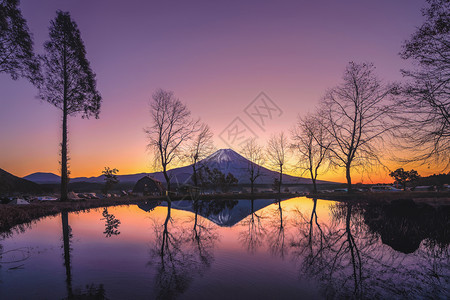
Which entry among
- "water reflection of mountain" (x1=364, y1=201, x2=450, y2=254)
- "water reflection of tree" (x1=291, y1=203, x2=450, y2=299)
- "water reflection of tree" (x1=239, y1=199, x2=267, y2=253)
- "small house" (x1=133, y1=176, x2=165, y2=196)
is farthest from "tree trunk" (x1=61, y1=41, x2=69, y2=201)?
"small house" (x1=133, y1=176, x2=165, y2=196)

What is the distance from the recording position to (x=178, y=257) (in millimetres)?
6164

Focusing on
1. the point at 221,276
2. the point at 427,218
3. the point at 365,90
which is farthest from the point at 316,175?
the point at 221,276

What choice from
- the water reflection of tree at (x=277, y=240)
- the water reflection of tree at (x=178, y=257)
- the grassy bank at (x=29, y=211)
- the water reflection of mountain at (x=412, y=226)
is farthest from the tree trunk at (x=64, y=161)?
the water reflection of mountain at (x=412, y=226)

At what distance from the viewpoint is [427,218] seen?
11.5m

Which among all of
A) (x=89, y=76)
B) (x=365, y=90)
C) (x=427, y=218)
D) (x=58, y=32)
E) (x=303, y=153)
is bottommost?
(x=427, y=218)

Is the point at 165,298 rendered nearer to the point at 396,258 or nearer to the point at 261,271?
the point at 261,271

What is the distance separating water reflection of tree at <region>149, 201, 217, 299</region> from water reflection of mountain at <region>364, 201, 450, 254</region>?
5746 millimetres

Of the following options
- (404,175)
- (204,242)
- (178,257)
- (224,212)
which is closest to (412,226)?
(204,242)

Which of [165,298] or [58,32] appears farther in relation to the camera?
[58,32]

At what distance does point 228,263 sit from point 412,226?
8784mm

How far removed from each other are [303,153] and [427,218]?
25.2 meters

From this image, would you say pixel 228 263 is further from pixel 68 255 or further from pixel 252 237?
pixel 68 255

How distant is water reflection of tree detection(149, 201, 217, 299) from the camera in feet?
14.5

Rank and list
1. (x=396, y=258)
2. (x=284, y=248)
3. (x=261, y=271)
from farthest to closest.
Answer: (x=284, y=248) → (x=396, y=258) → (x=261, y=271)
